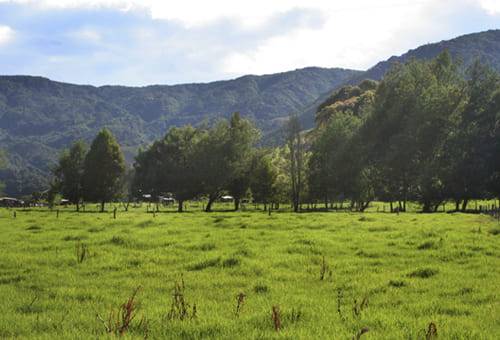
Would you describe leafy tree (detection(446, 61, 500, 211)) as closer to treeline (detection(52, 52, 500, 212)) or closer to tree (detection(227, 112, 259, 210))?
treeline (detection(52, 52, 500, 212))

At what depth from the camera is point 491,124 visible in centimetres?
7156

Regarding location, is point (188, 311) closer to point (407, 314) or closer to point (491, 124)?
point (407, 314)

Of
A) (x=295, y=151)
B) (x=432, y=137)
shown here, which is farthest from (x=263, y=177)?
(x=432, y=137)

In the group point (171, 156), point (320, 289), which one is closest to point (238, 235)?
point (320, 289)

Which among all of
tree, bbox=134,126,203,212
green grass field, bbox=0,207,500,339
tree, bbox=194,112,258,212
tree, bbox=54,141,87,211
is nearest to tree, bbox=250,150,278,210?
tree, bbox=194,112,258,212

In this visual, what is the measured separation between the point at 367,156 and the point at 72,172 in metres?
59.0

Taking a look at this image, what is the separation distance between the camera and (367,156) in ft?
261

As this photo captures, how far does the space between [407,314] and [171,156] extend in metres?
93.1

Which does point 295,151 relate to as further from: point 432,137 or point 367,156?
point 432,137

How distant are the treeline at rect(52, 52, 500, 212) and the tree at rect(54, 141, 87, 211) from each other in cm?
22

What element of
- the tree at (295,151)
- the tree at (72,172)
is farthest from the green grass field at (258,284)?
the tree at (72,172)

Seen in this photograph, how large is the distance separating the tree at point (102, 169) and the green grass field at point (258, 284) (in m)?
62.1

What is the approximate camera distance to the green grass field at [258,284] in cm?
1111

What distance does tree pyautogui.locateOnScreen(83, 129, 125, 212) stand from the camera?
297 ft
